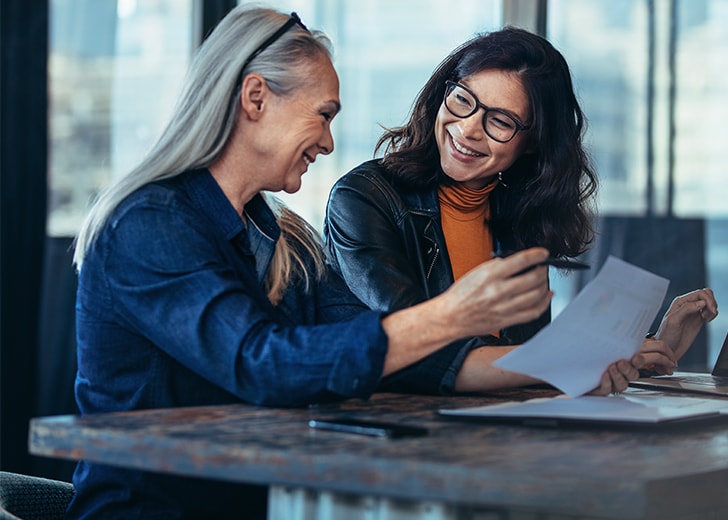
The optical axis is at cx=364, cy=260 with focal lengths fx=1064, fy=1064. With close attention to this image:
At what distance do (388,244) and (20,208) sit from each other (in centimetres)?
165

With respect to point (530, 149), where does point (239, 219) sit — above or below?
below

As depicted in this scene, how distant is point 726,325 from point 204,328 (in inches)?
133

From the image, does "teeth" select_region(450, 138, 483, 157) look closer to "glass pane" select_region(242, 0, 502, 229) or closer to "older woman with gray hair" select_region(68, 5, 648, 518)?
"older woman with gray hair" select_region(68, 5, 648, 518)

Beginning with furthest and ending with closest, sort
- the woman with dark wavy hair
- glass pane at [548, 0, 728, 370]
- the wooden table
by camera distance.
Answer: glass pane at [548, 0, 728, 370] → the woman with dark wavy hair → the wooden table

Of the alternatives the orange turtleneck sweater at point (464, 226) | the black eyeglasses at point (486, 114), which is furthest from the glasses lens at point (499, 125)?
the orange turtleneck sweater at point (464, 226)

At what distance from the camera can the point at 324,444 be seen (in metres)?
1.24

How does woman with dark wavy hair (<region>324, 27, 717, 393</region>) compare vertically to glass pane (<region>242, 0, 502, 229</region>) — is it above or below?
below

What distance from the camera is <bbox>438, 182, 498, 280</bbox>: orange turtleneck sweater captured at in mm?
2396

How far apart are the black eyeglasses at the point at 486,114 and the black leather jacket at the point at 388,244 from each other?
184 millimetres

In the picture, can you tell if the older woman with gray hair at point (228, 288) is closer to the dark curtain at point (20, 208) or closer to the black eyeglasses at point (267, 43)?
the black eyeglasses at point (267, 43)

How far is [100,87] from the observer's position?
3.70 m

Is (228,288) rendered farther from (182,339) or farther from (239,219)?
(239,219)

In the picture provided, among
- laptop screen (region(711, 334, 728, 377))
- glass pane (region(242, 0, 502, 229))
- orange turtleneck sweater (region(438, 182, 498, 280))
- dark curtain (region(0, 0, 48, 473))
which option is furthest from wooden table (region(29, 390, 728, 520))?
glass pane (region(242, 0, 502, 229))

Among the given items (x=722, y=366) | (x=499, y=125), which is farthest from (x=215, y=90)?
(x=722, y=366)
